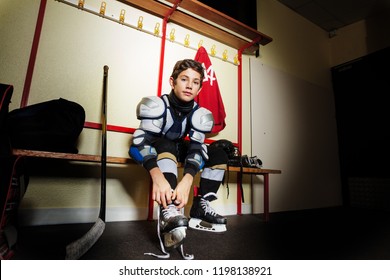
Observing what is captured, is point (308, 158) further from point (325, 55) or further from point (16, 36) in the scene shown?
point (16, 36)

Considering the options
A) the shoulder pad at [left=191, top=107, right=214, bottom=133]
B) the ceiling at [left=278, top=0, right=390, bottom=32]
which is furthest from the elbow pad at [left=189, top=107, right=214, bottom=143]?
the ceiling at [left=278, top=0, right=390, bottom=32]

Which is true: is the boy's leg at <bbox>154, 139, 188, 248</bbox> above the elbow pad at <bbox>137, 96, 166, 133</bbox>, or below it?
below

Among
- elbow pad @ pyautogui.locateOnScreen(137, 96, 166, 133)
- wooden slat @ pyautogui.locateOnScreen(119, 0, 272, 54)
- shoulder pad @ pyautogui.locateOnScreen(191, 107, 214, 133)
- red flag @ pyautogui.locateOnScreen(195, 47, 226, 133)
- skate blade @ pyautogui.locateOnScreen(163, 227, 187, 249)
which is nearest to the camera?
skate blade @ pyautogui.locateOnScreen(163, 227, 187, 249)

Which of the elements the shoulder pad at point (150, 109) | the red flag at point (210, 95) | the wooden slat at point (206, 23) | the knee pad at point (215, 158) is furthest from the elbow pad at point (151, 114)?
the wooden slat at point (206, 23)

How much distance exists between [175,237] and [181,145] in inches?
24.0

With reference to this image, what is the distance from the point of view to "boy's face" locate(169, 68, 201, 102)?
3.69 ft

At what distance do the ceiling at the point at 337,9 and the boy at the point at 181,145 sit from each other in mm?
2314

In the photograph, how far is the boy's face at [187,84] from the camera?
1124 mm

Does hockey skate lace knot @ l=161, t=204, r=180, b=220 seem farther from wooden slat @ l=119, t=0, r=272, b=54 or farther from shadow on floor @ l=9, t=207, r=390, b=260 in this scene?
wooden slat @ l=119, t=0, r=272, b=54

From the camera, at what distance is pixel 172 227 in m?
0.78

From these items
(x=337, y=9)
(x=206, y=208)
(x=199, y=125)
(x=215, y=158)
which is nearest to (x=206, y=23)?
(x=199, y=125)

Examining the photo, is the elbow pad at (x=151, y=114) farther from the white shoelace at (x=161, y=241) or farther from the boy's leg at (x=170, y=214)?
the white shoelace at (x=161, y=241)

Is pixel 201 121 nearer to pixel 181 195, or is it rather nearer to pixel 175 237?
pixel 181 195

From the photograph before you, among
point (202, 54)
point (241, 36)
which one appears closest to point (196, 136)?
point (202, 54)
